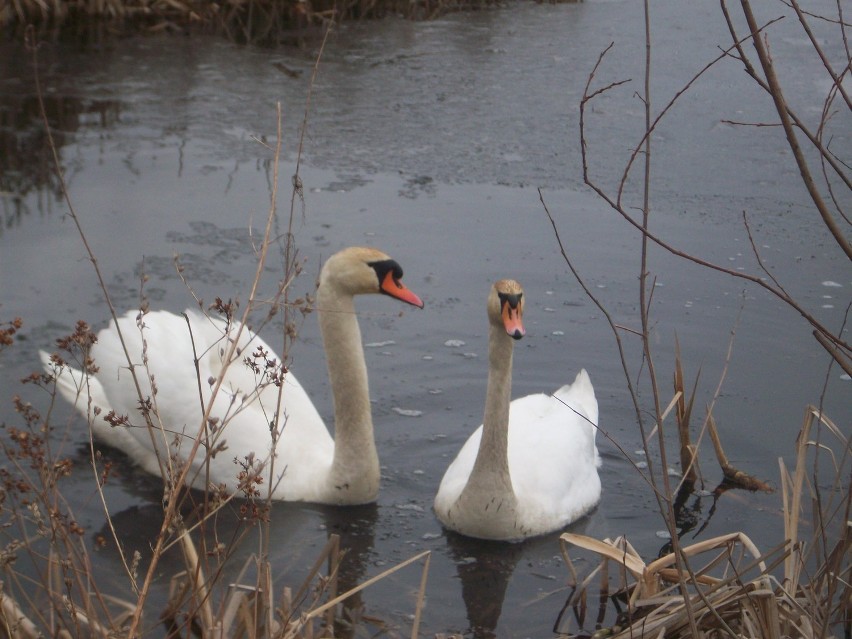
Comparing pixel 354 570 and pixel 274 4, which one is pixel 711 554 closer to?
pixel 354 570

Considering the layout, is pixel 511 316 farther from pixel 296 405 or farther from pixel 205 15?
pixel 205 15

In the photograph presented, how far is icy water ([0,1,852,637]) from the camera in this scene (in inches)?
195

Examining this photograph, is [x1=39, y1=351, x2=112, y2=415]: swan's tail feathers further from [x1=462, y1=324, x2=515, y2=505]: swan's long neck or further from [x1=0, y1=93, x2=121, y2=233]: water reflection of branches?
[x1=0, y1=93, x2=121, y2=233]: water reflection of branches

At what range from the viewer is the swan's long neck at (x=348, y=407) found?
5.01 meters

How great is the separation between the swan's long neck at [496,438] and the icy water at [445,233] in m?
0.28

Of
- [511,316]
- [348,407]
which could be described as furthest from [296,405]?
[511,316]

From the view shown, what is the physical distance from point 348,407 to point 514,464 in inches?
30.7

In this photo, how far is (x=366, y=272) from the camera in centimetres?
503

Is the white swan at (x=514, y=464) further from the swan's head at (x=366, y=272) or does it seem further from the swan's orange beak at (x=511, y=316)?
the swan's head at (x=366, y=272)

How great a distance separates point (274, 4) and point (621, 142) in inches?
214

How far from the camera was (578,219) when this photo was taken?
26.3ft

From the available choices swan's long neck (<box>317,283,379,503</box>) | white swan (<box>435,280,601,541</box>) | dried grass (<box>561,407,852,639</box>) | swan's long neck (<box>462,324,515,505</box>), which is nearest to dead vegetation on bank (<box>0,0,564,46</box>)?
swan's long neck (<box>317,283,379,503</box>)

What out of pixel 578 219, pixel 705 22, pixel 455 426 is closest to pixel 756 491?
pixel 455 426

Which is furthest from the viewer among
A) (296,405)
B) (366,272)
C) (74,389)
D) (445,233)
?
(445,233)
